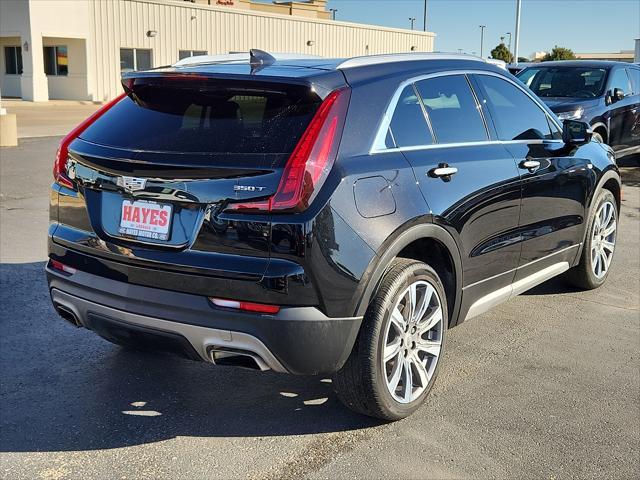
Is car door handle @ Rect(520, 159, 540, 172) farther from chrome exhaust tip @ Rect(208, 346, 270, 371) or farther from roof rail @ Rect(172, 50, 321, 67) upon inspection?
chrome exhaust tip @ Rect(208, 346, 270, 371)

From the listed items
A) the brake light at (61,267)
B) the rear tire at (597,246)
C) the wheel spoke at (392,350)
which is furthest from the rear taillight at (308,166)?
the rear tire at (597,246)

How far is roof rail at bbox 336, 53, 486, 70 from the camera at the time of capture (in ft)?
12.4

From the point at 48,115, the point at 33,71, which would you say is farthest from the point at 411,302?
the point at 33,71

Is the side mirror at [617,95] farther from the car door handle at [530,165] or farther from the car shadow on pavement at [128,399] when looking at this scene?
the car shadow on pavement at [128,399]

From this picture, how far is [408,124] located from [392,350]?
116cm

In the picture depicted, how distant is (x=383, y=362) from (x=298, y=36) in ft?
137

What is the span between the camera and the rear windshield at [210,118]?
340 centimetres

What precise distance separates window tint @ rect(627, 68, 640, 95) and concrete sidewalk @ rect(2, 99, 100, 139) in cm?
1350

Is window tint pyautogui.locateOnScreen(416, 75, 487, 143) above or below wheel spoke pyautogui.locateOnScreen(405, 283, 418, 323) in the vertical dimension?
above

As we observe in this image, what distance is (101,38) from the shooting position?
3478 centimetres

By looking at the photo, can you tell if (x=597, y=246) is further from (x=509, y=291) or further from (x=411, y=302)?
(x=411, y=302)

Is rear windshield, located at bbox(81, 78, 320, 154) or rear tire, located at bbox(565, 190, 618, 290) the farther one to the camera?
rear tire, located at bbox(565, 190, 618, 290)

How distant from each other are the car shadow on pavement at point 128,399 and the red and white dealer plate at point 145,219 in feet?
3.32

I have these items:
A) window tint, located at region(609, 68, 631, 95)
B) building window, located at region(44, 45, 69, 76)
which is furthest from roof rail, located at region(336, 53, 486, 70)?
building window, located at region(44, 45, 69, 76)
